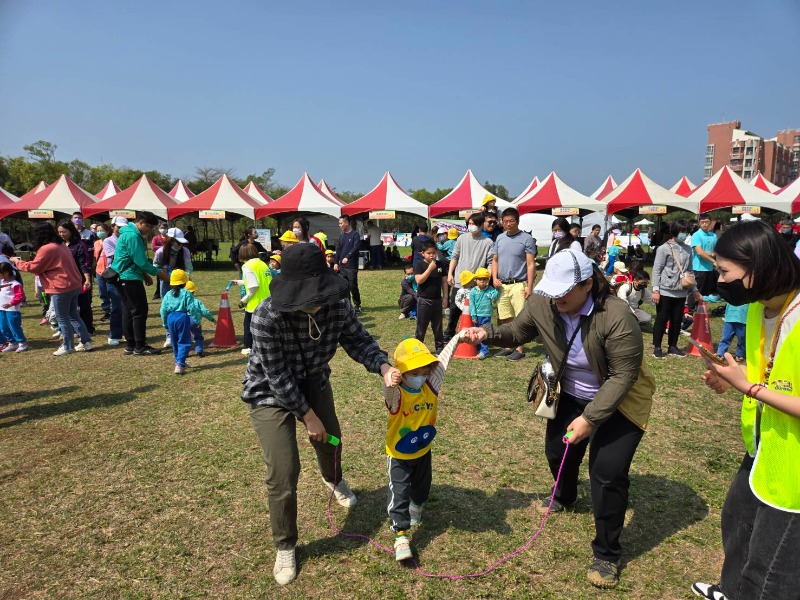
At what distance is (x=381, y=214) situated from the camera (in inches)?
886

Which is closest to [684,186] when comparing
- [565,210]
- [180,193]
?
[565,210]

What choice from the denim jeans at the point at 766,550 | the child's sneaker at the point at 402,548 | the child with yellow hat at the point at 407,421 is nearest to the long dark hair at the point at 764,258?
the denim jeans at the point at 766,550

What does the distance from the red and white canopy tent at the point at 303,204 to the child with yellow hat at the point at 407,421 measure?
19745mm

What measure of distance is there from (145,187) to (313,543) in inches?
968

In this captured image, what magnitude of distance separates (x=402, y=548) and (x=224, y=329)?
632cm

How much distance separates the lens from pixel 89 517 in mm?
3617

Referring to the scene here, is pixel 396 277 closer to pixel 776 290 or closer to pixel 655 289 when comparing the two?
pixel 655 289

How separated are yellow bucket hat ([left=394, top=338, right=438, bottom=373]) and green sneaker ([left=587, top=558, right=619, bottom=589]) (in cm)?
153

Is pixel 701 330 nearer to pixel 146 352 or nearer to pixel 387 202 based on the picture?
pixel 146 352

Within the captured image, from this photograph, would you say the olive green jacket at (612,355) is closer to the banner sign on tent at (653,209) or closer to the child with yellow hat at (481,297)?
the child with yellow hat at (481,297)

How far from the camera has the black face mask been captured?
1975mm

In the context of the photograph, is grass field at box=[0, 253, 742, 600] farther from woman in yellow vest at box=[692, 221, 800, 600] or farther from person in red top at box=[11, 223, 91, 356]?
person in red top at box=[11, 223, 91, 356]

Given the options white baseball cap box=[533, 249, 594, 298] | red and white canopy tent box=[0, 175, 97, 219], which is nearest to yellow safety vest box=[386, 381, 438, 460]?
white baseball cap box=[533, 249, 594, 298]

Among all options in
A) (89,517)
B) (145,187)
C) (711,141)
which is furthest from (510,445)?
(711,141)
